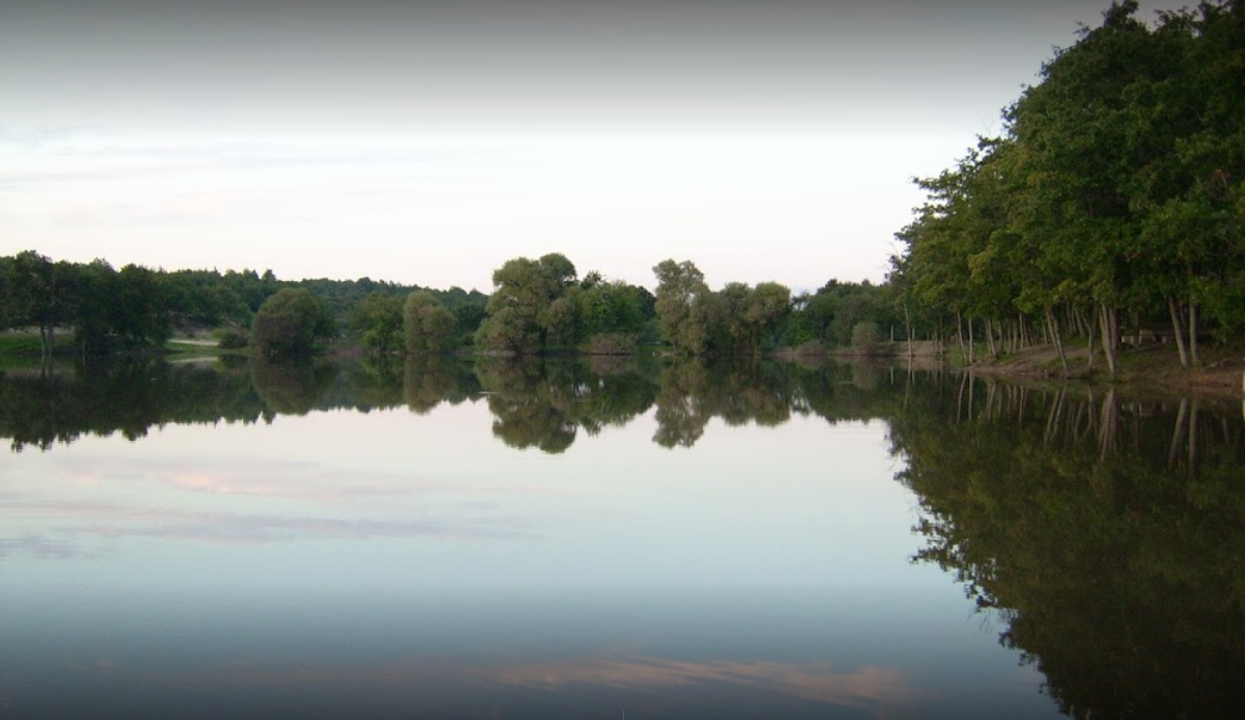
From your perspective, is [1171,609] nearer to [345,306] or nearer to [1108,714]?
[1108,714]

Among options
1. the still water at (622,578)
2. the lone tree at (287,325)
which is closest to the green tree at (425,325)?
the lone tree at (287,325)

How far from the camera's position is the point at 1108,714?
657 centimetres

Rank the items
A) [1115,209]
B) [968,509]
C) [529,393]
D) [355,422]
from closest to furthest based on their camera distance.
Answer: [968,509], [355,422], [1115,209], [529,393]

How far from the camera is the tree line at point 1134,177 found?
3003 centimetres

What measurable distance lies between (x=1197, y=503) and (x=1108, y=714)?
8.51 m

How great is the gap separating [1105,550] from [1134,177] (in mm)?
25721

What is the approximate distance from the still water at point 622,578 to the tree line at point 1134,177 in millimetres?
11793

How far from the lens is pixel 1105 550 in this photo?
36.2 ft

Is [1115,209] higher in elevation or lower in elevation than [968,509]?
higher

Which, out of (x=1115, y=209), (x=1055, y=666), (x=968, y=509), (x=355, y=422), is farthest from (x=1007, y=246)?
(x=1055, y=666)

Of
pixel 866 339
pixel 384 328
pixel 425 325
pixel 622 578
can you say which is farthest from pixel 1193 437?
pixel 384 328

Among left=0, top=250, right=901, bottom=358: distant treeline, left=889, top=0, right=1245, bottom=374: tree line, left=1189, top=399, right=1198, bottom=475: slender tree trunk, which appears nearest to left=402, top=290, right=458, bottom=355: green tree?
left=0, top=250, right=901, bottom=358: distant treeline

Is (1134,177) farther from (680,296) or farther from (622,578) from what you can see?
(680,296)

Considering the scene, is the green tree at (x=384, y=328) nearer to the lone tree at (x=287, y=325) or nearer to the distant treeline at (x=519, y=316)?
the distant treeline at (x=519, y=316)
